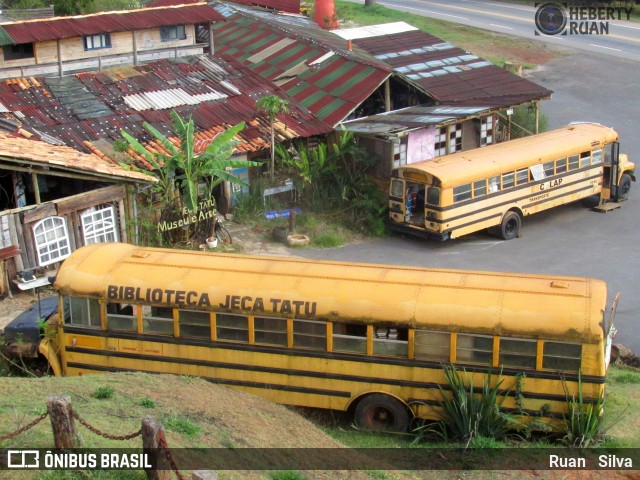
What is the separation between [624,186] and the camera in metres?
26.7

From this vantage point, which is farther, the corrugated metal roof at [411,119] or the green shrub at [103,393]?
the corrugated metal roof at [411,119]

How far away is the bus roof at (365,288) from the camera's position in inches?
521

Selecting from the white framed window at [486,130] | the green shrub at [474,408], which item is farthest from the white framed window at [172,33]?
the green shrub at [474,408]

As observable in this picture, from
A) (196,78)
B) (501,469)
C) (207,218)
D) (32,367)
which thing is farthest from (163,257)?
(196,78)

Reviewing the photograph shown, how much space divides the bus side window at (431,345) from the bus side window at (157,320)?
393 cm

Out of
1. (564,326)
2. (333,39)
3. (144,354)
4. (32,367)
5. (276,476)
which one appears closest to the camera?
(276,476)

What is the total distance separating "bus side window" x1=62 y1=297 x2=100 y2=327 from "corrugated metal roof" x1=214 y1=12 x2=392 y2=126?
41.9ft

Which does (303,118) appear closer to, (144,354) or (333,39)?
(333,39)

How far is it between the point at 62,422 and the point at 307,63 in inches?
823

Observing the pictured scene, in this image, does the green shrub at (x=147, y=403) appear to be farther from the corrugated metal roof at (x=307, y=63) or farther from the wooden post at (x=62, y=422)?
the corrugated metal roof at (x=307, y=63)

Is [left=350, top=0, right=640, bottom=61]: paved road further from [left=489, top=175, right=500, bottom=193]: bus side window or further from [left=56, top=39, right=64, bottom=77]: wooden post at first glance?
[left=56, top=39, right=64, bottom=77]: wooden post

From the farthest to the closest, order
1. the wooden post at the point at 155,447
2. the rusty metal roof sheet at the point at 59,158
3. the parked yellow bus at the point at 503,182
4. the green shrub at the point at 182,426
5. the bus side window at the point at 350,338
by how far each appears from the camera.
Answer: the parked yellow bus at the point at 503,182, the rusty metal roof sheet at the point at 59,158, the bus side window at the point at 350,338, the green shrub at the point at 182,426, the wooden post at the point at 155,447

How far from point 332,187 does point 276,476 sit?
1514cm

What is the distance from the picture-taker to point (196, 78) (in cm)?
2678
